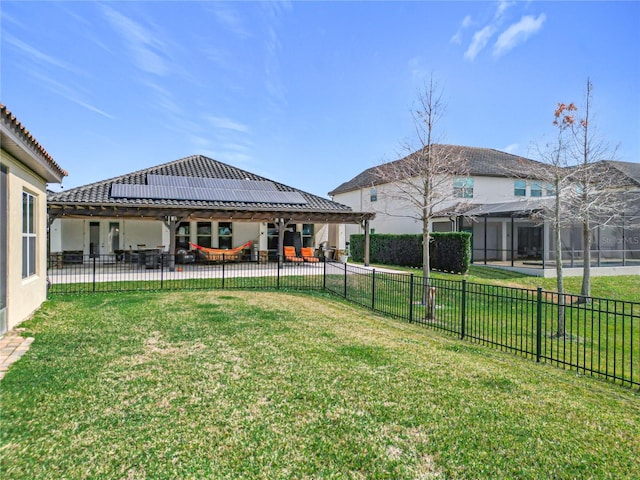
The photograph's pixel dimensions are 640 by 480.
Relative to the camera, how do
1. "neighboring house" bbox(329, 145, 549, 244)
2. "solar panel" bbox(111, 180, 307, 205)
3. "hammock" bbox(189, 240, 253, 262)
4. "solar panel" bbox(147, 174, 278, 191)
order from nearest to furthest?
"solar panel" bbox(111, 180, 307, 205), "hammock" bbox(189, 240, 253, 262), "solar panel" bbox(147, 174, 278, 191), "neighboring house" bbox(329, 145, 549, 244)

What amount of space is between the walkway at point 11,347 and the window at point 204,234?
630 inches

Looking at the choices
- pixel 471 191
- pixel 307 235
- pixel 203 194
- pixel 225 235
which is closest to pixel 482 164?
pixel 471 191

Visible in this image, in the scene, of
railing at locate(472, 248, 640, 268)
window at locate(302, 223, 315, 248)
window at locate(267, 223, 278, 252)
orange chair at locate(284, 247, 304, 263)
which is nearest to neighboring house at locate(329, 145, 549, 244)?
railing at locate(472, 248, 640, 268)

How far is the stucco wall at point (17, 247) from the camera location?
260 inches

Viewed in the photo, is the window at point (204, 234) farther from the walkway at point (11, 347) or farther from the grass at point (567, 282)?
the walkway at point (11, 347)

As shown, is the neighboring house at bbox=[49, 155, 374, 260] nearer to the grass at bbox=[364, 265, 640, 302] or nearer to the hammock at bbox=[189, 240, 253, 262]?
the hammock at bbox=[189, 240, 253, 262]

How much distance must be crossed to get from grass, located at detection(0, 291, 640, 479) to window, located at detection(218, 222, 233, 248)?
16.2 m

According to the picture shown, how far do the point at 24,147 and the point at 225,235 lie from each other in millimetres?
16955

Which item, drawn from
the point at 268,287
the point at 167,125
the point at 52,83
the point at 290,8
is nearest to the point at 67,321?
the point at 268,287

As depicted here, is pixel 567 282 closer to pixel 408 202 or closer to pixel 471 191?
pixel 471 191

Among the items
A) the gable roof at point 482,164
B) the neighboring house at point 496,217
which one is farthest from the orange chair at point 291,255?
the gable roof at point 482,164

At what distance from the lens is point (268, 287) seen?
14.0 metres

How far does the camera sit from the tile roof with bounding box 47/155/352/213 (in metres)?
17.1

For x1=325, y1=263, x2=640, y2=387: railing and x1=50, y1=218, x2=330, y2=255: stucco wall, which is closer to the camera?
x1=325, y1=263, x2=640, y2=387: railing
